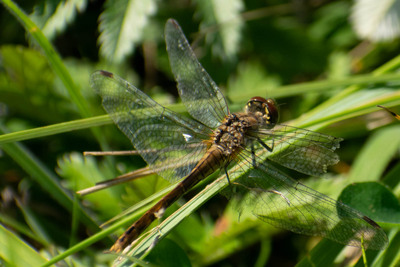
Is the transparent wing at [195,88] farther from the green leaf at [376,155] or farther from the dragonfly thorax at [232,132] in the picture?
the green leaf at [376,155]

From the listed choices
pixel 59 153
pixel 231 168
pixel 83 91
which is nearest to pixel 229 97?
pixel 231 168

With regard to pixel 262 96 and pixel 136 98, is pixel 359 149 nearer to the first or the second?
pixel 262 96

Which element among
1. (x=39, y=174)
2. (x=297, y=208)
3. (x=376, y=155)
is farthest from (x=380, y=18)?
(x=39, y=174)

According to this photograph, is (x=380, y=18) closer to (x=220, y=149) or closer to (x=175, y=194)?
(x=220, y=149)

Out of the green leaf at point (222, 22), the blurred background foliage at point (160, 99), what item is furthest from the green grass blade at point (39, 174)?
Result: the green leaf at point (222, 22)

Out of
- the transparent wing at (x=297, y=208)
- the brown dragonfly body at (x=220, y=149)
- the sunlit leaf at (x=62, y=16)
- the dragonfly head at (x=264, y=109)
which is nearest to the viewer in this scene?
the transparent wing at (x=297, y=208)
